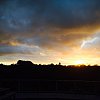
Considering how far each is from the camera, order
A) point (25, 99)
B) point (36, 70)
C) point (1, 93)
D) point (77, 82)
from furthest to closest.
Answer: point (36, 70)
point (77, 82)
point (25, 99)
point (1, 93)

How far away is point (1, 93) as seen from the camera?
1177 cm

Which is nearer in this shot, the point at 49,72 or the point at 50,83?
the point at 50,83

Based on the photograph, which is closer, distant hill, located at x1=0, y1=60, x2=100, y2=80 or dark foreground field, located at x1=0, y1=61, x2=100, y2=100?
dark foreground field, located at x1=0, y1=61, x2=100, y2=100

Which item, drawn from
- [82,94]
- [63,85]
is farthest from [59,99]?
[63,85]

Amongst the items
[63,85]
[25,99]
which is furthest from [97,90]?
[25,99]

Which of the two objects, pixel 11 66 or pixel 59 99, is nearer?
pixel 59 99

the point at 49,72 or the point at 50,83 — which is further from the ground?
the point at 49,72

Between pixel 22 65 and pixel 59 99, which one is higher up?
pixel 22 65

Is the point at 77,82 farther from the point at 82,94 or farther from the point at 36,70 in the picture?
the point at 36,70

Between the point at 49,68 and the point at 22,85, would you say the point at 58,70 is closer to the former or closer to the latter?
the point at 49,68

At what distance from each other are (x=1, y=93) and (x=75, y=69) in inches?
507

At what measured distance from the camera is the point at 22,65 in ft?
82.5

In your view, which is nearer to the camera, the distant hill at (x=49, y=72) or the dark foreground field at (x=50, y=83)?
the dark foreground field at (x=50, y=83)

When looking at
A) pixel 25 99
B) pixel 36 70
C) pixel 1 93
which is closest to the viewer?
pixel 1 93
